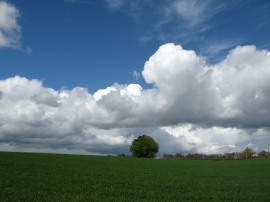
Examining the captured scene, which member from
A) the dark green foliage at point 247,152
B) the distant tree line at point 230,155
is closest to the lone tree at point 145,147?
the distant tree line at point 230,155

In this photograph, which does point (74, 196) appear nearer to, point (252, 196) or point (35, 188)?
point (35, 188)

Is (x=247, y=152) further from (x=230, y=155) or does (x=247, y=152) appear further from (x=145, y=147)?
(x=145, y=147)

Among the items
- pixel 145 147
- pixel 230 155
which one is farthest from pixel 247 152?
pixel 145 147

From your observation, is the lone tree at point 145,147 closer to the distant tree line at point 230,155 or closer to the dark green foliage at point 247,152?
the distant tree line at point 230,155

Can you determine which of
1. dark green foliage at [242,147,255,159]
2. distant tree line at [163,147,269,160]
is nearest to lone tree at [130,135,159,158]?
distant tree line at [163,147,269,160]

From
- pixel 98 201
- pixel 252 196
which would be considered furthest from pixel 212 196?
pixel 98 201

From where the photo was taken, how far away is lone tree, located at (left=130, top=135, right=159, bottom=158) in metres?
138

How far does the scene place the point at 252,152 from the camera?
438 feet

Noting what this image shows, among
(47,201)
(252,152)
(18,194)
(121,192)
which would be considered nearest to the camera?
(47,201)

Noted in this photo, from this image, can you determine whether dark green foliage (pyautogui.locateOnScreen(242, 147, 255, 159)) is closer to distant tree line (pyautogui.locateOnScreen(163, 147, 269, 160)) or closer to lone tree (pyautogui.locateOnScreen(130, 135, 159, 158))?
distant tree line (pyautogui.locateOnScreen(163, 147, 269, 160))

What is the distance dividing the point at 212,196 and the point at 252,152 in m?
121

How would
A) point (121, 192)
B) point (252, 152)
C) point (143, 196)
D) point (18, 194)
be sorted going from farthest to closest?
point (252, 152), point (121, 192), point (143, 196), point (18, 194)

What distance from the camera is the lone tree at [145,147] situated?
5443 inches

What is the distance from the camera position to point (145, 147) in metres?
138
